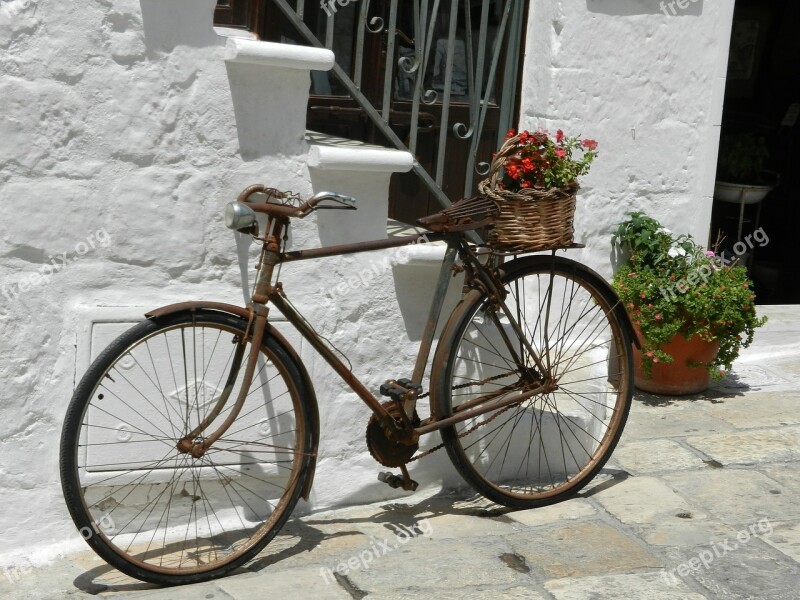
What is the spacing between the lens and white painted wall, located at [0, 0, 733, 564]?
3680 mm

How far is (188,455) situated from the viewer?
4051 millimetres

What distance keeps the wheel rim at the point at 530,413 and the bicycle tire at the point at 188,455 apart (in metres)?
0.69

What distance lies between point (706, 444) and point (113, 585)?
278cm

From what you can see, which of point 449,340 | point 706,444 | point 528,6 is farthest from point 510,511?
point 528,6

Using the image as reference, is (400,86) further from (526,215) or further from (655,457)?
(655,457)

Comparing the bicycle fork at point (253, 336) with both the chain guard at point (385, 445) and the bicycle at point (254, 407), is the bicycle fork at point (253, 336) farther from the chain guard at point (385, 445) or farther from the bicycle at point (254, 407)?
the chain guard at point (385, 445)

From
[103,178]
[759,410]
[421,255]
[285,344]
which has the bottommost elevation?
[759,410]

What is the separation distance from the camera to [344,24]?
559 centimetres

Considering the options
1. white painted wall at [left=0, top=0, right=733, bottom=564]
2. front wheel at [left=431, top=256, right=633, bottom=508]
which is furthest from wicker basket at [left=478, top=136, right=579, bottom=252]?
white painted wall at [left=0, top=0, right=733, bottom=564]

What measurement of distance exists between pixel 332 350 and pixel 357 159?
2.38 ft

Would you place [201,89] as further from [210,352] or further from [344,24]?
[344,24]

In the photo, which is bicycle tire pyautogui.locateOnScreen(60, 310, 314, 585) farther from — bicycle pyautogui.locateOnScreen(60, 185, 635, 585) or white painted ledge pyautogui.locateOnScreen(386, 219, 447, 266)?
white painted ledge pyautogui.locateOnScreen(386, 219, 447, 266)

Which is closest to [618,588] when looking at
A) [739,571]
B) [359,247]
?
[739,571]

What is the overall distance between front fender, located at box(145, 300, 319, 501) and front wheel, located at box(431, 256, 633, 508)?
0.49 meters
